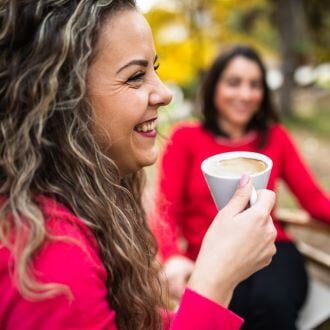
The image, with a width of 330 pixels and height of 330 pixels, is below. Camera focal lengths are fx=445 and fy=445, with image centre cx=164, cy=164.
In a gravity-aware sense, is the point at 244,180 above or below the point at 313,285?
above

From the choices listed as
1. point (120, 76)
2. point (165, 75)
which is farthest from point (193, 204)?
point (165, 75)

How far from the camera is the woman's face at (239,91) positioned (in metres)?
2.71

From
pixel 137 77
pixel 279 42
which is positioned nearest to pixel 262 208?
pixel 137 77

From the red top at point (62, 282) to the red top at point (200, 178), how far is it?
1522 mm

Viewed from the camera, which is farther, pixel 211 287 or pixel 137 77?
pixel 137 77

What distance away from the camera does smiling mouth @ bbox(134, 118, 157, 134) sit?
134 cm

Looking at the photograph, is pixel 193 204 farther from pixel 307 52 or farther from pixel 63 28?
pixel 307 52

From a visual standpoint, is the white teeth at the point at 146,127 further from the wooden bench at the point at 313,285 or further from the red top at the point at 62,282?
the wooden bench at the point at 313,285

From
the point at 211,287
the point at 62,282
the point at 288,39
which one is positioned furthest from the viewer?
the point at 288,39

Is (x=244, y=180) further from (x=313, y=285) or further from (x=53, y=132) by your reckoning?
(x=313, y=285)

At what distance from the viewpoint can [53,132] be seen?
1.12 m

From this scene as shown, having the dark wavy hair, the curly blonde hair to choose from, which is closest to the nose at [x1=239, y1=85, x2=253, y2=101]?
the dark wavy hair

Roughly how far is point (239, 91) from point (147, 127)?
1.47m

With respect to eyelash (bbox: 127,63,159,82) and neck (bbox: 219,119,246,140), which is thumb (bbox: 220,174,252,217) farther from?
neck (bbox: 219,119,246,140)
